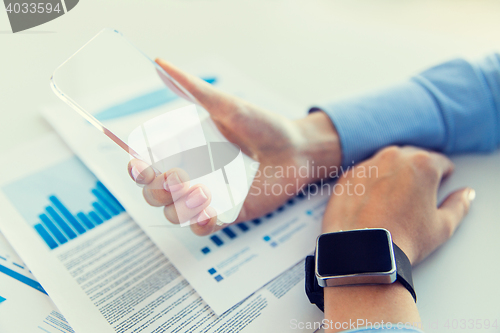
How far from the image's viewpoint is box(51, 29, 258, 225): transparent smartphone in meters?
0.39

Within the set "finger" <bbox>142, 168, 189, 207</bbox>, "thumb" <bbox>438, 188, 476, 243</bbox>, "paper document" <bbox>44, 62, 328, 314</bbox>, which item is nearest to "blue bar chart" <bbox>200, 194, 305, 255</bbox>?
"paper document" <bbox>44, 62, 328, 314</bbox>

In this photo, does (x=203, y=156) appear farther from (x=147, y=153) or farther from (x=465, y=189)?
(x=465, y=189)

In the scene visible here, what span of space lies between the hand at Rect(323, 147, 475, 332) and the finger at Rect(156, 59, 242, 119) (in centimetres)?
21

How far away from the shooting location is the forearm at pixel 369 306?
0.35m

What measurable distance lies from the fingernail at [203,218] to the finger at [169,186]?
0.03 meters

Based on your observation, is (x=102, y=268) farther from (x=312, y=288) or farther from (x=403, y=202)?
(x=403, y=202)

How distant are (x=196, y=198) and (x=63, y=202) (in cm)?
24

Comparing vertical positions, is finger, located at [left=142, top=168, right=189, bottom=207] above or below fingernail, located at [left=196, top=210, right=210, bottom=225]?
above

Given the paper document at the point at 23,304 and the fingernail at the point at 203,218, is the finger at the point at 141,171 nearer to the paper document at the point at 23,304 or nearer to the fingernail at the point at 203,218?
the fingernail at the point at 203,218

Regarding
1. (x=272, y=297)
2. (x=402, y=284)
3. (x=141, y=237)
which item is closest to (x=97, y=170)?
(x=141, y=237)

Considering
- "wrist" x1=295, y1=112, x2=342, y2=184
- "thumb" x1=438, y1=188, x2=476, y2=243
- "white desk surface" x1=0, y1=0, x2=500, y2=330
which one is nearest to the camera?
"thumb" x1=438, y1=188, x2=476, y2=243

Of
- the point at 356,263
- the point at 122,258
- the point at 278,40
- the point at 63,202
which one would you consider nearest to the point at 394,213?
the point at 356,263

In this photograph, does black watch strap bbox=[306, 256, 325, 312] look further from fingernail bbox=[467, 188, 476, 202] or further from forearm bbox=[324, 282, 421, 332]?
fingernail bbox=[467, 188, 476, 202]

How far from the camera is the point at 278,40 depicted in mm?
878
